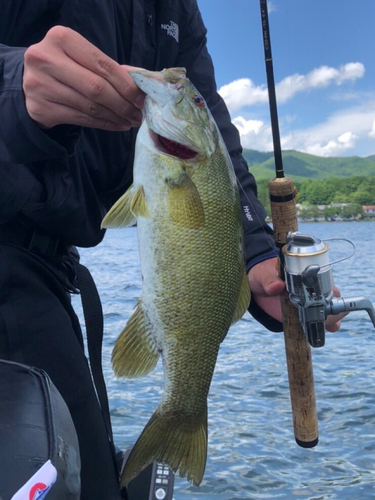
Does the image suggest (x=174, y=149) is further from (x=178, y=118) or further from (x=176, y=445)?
(x=176, y=445)

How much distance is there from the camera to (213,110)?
8.96 feet

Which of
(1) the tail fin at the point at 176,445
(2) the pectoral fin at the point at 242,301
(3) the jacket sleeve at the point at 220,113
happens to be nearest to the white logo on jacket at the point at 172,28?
(3) the jacket sleeve at the point at 220,113

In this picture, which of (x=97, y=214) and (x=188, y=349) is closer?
(x=188, y=349)

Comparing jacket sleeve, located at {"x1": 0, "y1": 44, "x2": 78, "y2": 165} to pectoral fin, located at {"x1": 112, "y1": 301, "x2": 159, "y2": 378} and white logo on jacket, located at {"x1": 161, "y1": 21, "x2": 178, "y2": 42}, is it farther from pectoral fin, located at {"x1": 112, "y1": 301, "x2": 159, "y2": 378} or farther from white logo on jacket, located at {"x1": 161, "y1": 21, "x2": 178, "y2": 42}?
white logo on jacket, located at {"x1": 161, "y1": 21, "x2": 178, "y2": 42}

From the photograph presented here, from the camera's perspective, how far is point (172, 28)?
251 cm

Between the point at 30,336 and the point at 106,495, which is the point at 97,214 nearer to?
the point at 30,336

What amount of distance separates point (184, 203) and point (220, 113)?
1.10m

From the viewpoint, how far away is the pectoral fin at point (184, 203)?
71.1 inches

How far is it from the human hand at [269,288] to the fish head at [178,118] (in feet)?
2.38

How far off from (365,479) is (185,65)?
13.3ft

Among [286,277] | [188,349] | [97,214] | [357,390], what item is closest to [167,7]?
[97,214]

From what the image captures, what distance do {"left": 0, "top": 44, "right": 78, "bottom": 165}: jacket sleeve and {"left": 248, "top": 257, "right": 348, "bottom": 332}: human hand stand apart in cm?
110

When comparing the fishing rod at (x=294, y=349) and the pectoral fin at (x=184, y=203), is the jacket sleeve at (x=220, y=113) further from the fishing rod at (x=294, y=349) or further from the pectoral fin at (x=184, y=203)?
the pectoral fin at (x=184, y=203)

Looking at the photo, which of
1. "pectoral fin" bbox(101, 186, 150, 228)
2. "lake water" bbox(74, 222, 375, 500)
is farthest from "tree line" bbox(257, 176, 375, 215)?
"pectoral fin" bbox(101, 186, 150, 228)
